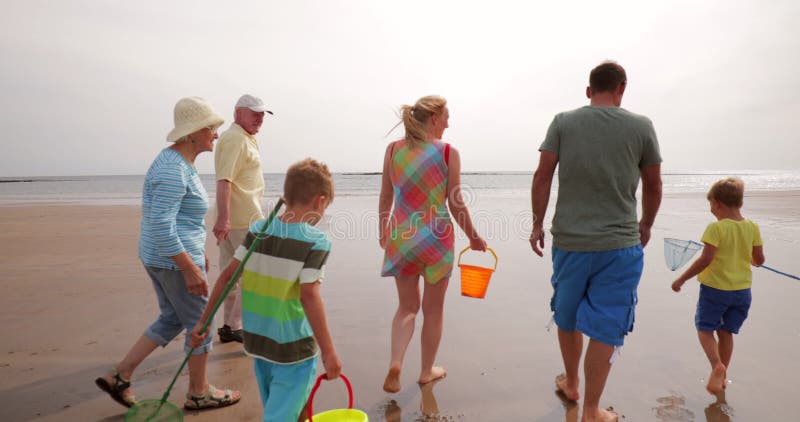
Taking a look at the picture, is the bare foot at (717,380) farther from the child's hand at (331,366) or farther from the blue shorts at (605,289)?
the child's hand at (331,366)

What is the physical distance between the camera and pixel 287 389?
1.88m

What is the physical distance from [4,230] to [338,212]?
8158mm

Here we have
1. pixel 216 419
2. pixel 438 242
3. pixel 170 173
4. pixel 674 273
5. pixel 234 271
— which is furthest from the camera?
pixel 674 273

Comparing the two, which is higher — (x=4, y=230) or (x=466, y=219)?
(x=466, y=219)

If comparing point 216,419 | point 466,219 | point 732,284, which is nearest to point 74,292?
point 216,419

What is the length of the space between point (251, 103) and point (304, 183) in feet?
6.18

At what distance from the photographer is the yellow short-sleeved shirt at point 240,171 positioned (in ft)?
10.9

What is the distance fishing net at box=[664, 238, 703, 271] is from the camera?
3555 millimetres

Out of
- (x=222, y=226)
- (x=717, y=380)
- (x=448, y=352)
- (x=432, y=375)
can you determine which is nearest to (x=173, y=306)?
(x=222, y=226)

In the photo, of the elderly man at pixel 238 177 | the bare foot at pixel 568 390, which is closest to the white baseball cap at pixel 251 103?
the elderly man at pixel 238 177

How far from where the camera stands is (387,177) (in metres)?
3.01

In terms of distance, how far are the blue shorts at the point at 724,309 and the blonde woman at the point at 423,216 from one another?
154 cm

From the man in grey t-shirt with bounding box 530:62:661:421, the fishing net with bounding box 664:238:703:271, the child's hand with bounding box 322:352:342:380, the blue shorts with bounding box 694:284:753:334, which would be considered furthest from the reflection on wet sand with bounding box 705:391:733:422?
the child's hand with bounding box 322:352:342:380

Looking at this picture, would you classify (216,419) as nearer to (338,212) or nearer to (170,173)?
(170,173)
